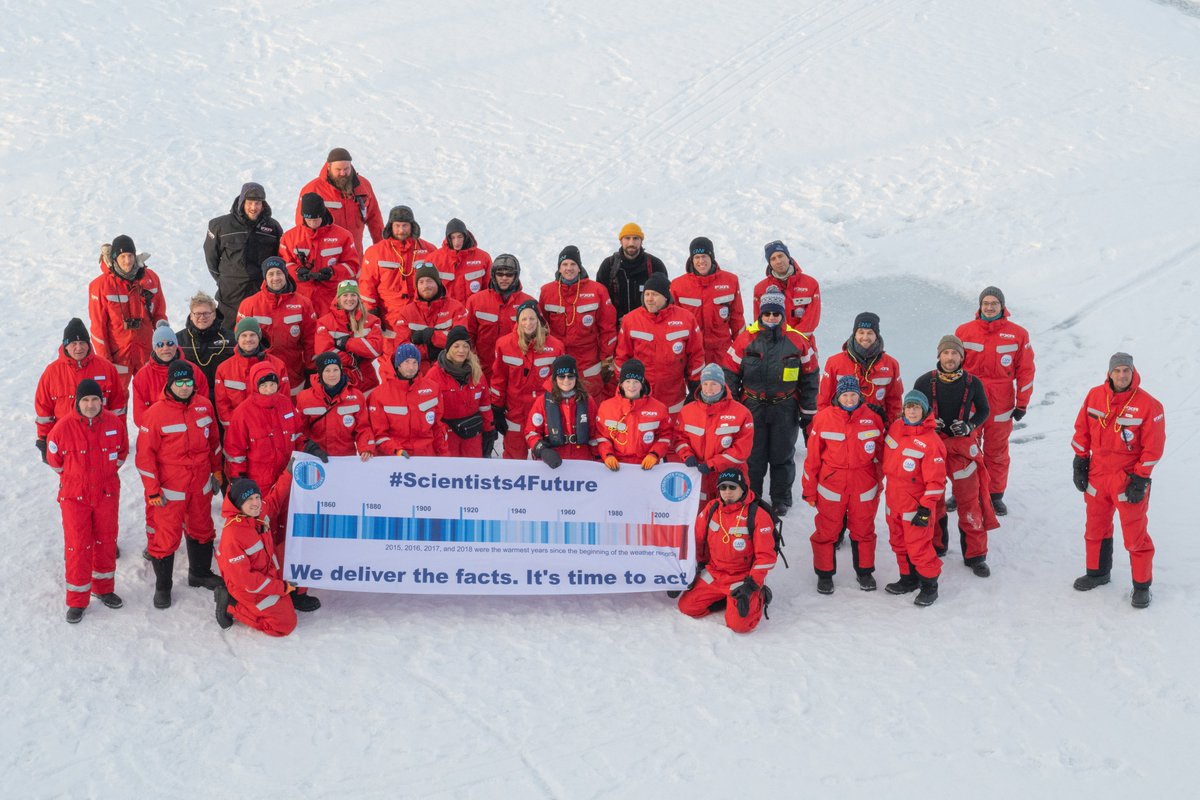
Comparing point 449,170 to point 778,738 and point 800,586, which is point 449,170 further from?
point 778,738

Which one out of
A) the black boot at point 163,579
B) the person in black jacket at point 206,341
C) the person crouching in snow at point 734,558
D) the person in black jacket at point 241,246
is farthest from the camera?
the person in black jacket at point 241,246

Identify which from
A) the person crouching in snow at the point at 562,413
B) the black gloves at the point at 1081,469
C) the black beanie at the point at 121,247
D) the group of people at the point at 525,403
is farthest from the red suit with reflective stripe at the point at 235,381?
the black gloves at the point at 1081,469

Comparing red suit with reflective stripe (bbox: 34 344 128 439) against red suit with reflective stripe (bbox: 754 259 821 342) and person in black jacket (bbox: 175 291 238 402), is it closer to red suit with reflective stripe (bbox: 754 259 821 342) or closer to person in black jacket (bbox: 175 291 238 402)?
person in black jacket (bbox: 175 291 238 402)

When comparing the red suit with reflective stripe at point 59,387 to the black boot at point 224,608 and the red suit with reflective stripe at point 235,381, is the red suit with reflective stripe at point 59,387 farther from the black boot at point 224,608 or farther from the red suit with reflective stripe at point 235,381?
the black boot at point 224,608

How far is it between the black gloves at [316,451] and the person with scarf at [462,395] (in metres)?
0.99

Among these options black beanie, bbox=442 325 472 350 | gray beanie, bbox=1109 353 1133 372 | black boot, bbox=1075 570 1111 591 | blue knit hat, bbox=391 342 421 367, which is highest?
black beanie, bbox=442 325 472 350

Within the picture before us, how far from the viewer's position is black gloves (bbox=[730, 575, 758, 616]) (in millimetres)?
8391

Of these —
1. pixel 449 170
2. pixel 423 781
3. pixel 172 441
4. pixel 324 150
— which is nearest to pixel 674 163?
pixel 449 170

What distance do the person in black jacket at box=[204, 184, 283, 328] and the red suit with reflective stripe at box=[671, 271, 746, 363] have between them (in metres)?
3.46

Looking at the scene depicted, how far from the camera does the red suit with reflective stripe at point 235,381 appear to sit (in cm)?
891

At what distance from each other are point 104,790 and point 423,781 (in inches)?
69.1

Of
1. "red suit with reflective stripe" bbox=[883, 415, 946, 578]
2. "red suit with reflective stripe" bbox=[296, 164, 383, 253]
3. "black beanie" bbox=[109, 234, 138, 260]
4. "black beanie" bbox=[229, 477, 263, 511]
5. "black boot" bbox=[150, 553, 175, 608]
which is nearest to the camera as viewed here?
"black beanie" bbox=[229, 477, 263, 511]

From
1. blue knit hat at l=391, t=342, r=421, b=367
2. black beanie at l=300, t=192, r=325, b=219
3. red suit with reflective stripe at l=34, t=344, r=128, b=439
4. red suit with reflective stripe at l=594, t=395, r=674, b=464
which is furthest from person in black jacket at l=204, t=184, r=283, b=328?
red suit with reflective stripe at l=594, t=395, r=674, b=464

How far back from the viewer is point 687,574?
880 cm
